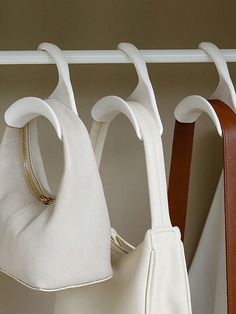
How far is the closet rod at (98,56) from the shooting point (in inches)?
27.7

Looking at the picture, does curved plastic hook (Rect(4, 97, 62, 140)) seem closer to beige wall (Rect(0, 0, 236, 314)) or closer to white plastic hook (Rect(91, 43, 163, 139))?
white plastic hook (Rect(91, 43, 163, 139))

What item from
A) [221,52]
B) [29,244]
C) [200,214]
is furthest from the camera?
[200,214]

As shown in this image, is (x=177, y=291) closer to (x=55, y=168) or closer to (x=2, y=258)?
(x=2, y=258)

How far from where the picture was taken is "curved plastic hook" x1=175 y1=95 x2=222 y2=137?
2.28ft

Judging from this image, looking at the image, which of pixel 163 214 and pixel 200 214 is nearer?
pixel 163 214

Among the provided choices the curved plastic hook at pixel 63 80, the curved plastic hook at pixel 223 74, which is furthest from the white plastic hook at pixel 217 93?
the curved plastic hook at pixel 63 80

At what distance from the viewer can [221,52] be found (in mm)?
757

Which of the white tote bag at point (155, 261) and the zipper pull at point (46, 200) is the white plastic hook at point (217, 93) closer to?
the white tote bag at point (155, 261)

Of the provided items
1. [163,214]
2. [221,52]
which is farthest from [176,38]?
[163,214]

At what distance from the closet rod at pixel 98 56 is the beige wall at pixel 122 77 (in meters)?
0.20

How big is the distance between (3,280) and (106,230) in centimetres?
39

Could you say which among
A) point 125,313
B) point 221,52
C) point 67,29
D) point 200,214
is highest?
point 67,29

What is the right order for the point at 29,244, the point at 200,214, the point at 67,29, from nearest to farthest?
1. the point at 29,244
2. the point at 67,29
3. the point at 200,214

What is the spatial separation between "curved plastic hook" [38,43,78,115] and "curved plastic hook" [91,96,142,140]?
0.15 ft
